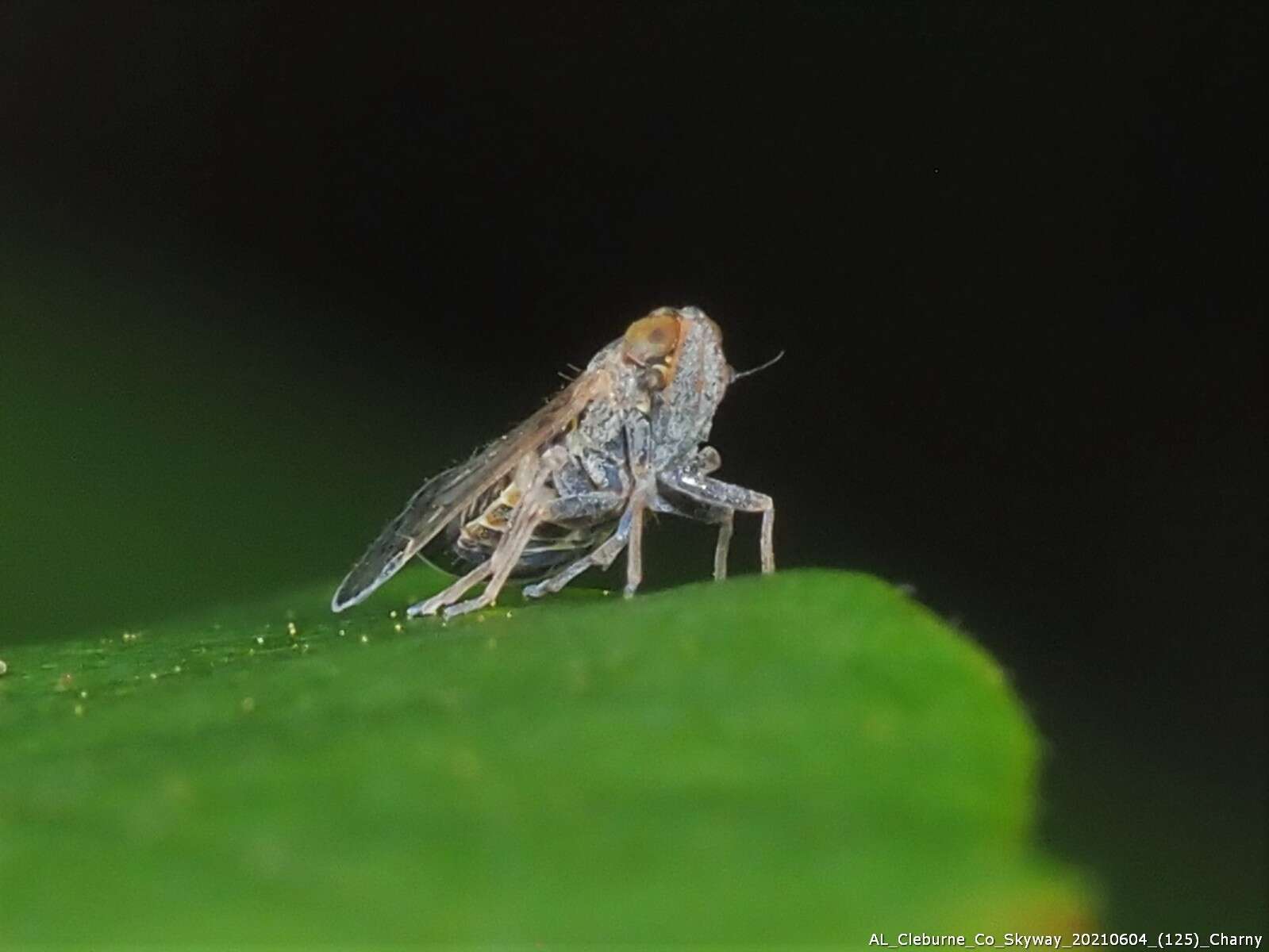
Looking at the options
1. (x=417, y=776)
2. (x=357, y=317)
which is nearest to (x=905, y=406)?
(x=357, y=317)

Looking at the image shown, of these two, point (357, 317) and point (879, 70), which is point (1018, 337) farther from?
point (357, 317)

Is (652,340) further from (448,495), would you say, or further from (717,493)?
(448,495)

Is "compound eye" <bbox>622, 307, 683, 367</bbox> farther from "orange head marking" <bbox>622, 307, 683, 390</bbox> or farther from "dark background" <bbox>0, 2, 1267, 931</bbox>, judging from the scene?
"dark background" <bbox>0, 2, 1267, 931</bbox>

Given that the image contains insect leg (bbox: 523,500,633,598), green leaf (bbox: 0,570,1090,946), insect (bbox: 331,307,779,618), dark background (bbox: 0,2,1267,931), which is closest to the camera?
green leaf (bbox: 0,570,1090,946)

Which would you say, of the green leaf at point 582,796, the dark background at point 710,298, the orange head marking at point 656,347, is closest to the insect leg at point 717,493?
the orange head marking at point 656,347

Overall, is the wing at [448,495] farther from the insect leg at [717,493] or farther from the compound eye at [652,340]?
the insect leg at [717,493]

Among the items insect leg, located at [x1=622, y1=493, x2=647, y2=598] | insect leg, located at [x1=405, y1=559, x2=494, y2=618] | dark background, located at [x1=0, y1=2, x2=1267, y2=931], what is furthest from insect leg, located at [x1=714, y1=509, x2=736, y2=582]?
dark background, located at [x1=0, y1=2, x2=1267, y2=931]

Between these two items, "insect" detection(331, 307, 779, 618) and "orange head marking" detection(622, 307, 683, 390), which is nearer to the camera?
"insect" detection(331, 307, 779, 618)

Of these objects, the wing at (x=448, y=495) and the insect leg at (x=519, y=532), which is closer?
the insect leg at (x=519, y=532)
